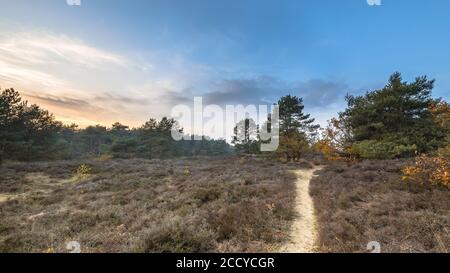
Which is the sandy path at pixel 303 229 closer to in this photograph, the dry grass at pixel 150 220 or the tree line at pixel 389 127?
the dry grass at pixel 150 220

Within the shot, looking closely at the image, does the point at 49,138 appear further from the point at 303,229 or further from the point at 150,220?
the point at 303,229

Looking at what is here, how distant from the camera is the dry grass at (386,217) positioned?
6508 mm

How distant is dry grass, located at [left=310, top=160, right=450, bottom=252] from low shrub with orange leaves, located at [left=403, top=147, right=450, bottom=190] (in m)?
0.35

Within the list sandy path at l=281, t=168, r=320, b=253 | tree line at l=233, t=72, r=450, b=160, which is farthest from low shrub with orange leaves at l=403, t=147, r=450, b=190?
tree line at l=233, t=72, r=450, b=160

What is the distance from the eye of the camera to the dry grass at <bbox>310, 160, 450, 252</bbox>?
651 cm

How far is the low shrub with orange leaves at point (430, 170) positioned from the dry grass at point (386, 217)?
0.35 metres

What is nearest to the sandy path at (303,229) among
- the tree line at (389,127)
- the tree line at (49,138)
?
the tree line at (389,127)

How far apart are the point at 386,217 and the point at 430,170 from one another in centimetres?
473

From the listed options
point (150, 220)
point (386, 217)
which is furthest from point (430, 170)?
point (150, 220)

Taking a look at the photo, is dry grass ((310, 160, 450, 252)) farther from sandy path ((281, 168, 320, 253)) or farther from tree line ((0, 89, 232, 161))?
tree line ((0, 89, 232, 161))

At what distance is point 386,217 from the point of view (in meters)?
8.20

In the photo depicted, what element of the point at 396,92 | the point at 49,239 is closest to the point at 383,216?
the point at 49,239

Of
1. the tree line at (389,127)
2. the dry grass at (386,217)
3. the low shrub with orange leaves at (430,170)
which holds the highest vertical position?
the tree line at (389,127)

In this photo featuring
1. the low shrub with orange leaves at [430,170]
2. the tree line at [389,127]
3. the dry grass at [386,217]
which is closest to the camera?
the dry grass at [386,217]
